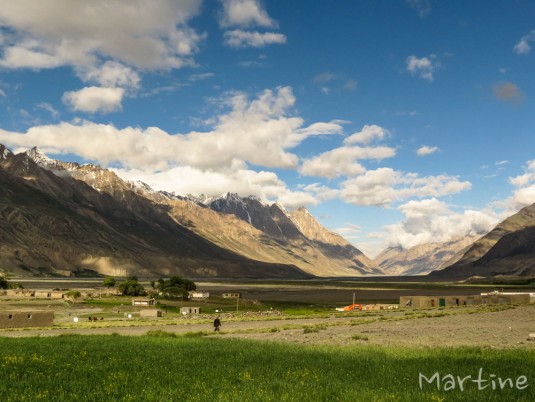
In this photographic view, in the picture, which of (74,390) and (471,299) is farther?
(471,299)

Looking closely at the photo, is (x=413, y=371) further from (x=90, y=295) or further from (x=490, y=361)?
(x=90, y=295)

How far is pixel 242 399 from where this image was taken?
52.9 ft

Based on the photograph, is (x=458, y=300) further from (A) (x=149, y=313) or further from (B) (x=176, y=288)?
(B) (x=176, y=288)

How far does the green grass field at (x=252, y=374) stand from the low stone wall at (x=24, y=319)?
5022 centimetres

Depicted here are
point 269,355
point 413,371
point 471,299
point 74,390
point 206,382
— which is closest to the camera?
point 74,390

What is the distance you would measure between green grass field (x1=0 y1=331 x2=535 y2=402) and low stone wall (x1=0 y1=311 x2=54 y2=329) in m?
50.2

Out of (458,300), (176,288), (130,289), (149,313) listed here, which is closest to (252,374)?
(149,313)

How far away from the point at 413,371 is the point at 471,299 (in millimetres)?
110805

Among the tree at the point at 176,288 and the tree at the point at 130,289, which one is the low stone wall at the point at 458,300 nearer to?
the tree at the point at 176,288

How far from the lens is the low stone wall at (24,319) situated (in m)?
75.8

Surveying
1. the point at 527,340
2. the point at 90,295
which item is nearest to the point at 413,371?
the point at 527,340

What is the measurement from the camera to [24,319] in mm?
77875

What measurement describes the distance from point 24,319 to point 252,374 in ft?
222

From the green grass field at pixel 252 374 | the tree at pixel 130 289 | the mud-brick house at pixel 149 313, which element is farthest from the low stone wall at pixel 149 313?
the green grass field at pixel 252 374
